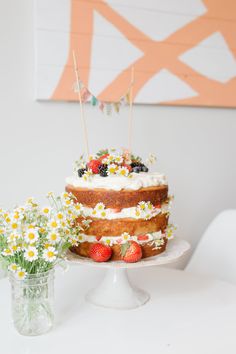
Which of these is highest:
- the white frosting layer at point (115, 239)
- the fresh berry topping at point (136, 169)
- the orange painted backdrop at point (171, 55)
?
the orange painted backdrop at point (171, 55)

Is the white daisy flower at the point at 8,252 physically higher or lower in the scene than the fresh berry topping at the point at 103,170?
lower

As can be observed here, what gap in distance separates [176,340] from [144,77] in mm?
1072

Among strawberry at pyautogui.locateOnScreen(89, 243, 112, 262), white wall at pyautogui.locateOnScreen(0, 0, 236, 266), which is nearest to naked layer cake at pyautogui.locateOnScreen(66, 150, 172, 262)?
strawberry at pyautogui.locateOnScreen(89, 243, 112, 262)

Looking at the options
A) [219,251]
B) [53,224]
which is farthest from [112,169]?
[219,251]

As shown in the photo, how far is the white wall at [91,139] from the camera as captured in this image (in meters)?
1.57

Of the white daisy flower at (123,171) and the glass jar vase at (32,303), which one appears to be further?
the white daisy flower at (123,171)

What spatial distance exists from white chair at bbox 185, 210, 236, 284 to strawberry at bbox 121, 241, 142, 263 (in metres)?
0.67

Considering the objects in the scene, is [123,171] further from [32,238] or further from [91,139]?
[91,139]

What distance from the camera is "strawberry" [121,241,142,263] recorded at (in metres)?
1.11

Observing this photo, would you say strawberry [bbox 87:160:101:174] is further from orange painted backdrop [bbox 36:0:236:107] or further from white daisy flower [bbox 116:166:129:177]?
orange painted backdrop [bbox 36:0:236:107]

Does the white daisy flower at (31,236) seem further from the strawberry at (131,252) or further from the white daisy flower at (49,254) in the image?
the strawberry at (131,252)

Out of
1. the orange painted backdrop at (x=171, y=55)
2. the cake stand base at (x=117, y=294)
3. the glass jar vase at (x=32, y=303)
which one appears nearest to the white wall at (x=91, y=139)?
the orange painted backdrop at (x=171, y=55)

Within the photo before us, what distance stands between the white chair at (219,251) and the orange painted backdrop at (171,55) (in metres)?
0.53

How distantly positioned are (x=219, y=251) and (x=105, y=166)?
79 cm
